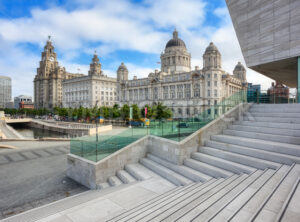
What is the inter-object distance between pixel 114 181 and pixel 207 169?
4552 millimetres

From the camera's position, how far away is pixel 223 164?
7.67m

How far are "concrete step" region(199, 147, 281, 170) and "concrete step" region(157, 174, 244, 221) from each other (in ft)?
3.37

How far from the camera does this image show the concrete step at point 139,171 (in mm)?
8750

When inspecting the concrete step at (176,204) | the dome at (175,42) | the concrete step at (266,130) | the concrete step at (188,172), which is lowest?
the concrete step at (188,172)

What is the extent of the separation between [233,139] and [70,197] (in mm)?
8207

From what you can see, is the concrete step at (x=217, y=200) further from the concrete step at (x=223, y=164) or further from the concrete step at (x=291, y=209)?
the concrete step at (x=291, y=209)

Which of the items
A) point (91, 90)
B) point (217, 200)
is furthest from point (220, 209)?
point (91, 90)

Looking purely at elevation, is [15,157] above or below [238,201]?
below

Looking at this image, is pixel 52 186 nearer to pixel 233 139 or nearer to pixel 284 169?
pixel 233 139

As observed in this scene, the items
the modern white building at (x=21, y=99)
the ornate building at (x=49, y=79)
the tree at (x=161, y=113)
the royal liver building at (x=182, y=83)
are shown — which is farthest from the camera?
the modern white building at (x=21, y=99)

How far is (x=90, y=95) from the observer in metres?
107

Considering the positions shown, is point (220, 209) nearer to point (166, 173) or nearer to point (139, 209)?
point (139, 209)

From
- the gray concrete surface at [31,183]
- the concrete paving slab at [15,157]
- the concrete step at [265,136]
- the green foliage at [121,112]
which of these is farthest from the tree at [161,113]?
the concrete step at [265,136]

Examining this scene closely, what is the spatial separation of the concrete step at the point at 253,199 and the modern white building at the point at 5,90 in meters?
223
